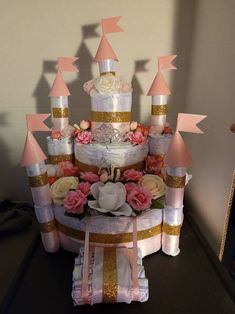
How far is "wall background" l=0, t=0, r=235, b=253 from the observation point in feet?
3.11

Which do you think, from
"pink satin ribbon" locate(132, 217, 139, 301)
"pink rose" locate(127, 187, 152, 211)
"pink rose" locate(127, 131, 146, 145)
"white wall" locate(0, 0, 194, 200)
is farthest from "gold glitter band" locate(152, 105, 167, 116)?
"pink satin ribbon" locate(132, 217, 139, 301)

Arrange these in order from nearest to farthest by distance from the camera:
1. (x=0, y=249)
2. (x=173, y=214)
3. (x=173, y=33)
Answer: (x=173, y=214) < (x=0, y=249) < (x=173, y=33)

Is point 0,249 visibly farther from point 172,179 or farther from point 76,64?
point 76,64

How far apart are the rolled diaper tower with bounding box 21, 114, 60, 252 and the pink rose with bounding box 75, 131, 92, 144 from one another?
194mm

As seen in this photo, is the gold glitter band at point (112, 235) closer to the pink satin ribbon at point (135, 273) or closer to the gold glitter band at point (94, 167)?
the pink satin ribbon at point (135, 273)

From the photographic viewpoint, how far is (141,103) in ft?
4.01

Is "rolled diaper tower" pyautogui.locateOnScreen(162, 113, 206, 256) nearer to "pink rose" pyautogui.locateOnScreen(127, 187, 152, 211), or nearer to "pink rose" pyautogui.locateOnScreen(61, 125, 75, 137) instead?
"pink rose" pyautogui.locateOnScreen(127, 187, 152, 211)

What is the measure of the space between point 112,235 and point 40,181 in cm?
29

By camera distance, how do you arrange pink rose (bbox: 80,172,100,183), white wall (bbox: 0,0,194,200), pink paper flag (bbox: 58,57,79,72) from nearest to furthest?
pink rose (bbox: 80,172,100,183) < pink paper flag (bbox: 58,57,79,72) < white wall (bbox: 0,0,194,200)

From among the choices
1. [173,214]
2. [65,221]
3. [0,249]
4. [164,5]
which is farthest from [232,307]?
[164,5]

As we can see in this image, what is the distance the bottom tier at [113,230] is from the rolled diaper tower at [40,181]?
0.11 ft

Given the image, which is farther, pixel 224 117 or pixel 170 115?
pixel 170 115

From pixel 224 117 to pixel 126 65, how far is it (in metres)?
0.55

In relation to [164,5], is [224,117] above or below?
below
